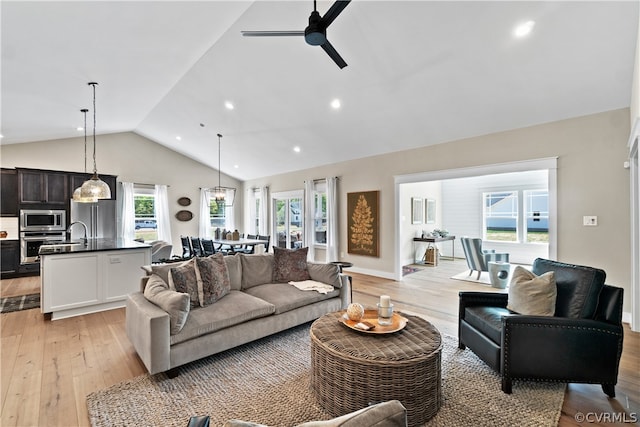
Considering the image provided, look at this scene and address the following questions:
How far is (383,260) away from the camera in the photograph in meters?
6.43

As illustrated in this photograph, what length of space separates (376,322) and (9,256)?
7673 millimetres

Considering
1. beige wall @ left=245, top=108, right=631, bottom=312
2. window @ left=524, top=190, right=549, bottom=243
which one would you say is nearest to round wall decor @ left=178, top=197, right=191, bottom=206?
beige wall @ left=245, top=108, right=631, bottom=312

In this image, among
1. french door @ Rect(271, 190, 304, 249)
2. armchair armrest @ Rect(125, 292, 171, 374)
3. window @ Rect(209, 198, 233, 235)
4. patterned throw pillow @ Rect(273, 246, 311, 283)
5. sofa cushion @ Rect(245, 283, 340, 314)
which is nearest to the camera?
armchair armrest @ Rect(125, 292, 171, 374)

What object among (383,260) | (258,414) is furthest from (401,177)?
(258,414)

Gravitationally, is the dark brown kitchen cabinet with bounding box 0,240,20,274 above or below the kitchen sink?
below

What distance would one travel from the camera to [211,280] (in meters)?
3.11

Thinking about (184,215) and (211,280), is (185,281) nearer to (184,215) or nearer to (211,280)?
(211,280)

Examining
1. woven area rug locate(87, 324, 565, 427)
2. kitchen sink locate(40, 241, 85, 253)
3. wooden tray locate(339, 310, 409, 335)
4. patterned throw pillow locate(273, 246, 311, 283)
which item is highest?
kitchen sink locate(40, 241, 85, 253)

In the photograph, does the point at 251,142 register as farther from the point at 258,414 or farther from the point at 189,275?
the point at 258,414

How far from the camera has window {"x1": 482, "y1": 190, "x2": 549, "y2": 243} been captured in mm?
7820

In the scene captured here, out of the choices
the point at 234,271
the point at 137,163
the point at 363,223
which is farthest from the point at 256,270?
the point at 137,163

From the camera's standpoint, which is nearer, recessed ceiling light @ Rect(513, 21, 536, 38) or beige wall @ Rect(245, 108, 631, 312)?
recessed ceiling light @ Rect(513, 21, 536, 38)

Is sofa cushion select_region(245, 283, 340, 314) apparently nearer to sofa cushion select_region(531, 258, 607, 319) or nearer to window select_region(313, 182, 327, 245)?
sofa cushion select_region(531, 258, 607, 319)

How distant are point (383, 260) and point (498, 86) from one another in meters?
3.85
